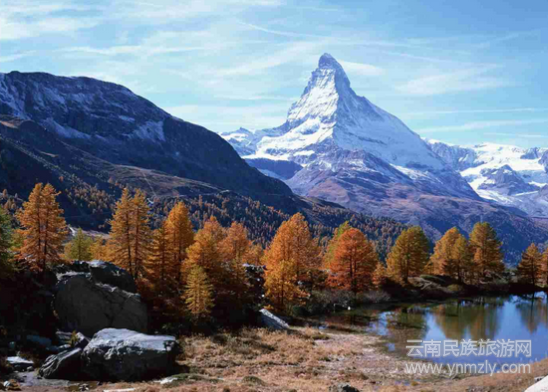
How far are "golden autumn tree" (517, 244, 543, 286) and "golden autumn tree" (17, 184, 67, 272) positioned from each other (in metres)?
97.9

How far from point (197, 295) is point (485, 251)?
260ft

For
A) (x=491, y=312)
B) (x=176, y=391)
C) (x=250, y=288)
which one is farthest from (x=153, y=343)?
(x=491, y=312)

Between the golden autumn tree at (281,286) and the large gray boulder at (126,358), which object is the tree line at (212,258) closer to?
the golden autumn tree at (281,286)

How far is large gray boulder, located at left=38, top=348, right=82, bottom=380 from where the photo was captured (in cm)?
3141

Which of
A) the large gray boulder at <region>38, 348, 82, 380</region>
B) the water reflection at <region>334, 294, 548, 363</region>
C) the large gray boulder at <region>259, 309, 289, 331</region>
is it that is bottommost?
the water reflection at <region>334, 294, 548, 363</region>

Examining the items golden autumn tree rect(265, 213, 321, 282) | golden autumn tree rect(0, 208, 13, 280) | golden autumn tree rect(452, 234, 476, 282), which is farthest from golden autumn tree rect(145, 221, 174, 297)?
golden autumn tree rect(452, 234, 476, 282)

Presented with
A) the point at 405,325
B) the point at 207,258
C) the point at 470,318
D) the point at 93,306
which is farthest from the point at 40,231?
the point at 470,318

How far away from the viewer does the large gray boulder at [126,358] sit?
32.4 meters

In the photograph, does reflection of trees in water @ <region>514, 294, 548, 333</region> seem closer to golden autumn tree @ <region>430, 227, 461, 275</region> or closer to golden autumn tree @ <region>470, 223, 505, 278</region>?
golden autumn tree @ <region>470, 223, 505, 278</region>

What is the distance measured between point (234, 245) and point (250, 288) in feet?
101

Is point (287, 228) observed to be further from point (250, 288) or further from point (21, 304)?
point (21, 304)

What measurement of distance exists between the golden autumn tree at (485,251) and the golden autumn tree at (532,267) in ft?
16.2

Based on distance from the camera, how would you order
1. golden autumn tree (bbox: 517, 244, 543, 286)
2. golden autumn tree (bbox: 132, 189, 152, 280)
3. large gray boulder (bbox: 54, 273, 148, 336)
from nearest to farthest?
large gray boulder (bbox: 54, 273, 148, 336) < golden autumn tree (bbox: 132, 189, 152, 280) < golden autumn tree (bbox: 517, 244, 543, 286)

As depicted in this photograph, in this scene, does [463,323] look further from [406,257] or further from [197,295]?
Result: [197,295]
